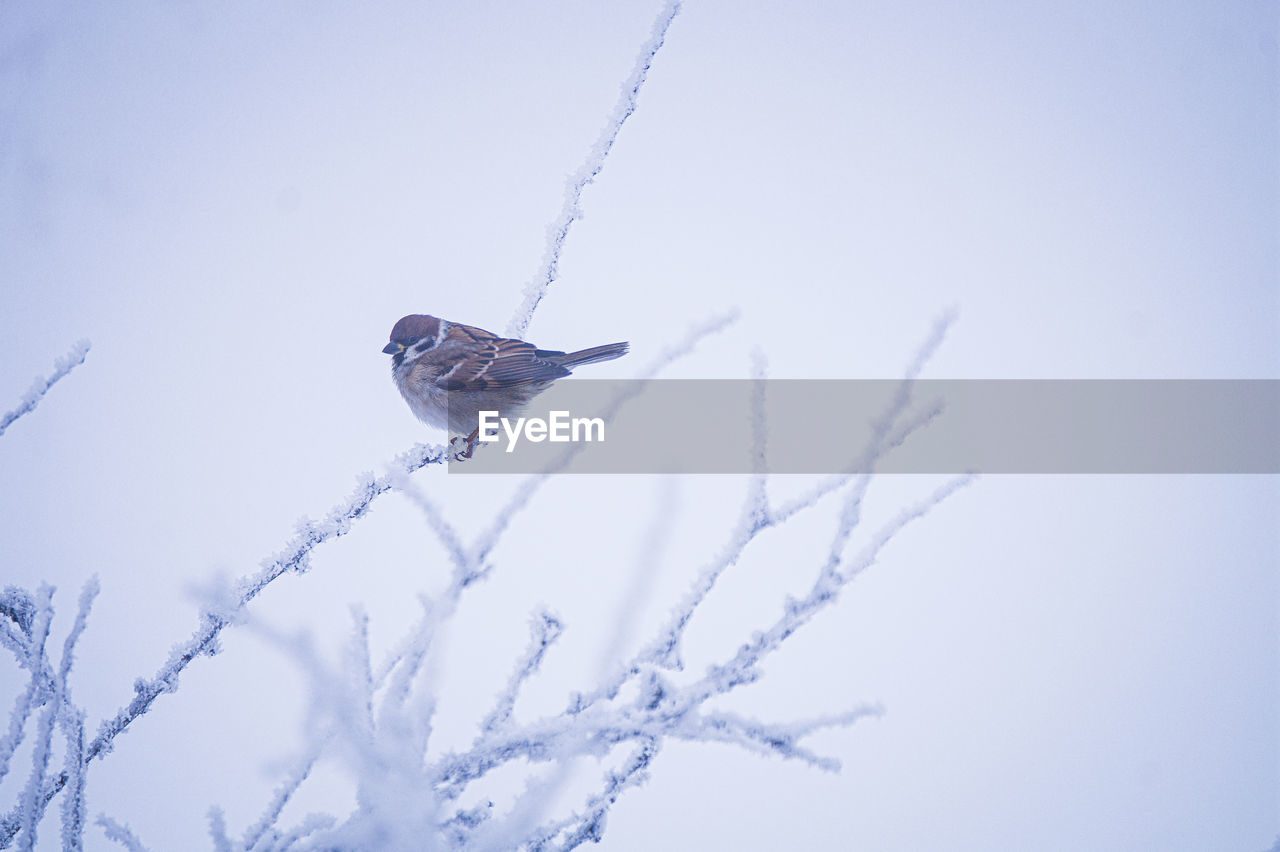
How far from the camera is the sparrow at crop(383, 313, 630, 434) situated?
420 centimetres

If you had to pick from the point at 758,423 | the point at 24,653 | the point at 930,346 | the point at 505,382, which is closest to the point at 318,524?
the point at 24,653

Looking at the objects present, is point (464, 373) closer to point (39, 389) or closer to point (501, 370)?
point (501, 370)

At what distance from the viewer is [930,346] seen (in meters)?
1.04

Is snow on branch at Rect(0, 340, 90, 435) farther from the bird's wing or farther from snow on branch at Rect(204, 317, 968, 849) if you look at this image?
the bird's wing

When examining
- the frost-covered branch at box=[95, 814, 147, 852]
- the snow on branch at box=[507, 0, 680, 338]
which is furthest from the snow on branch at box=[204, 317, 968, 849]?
the snow on branch at box=[507, 0, 680, 338]

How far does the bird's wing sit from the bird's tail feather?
0.39 ft

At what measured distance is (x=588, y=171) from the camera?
174 cm

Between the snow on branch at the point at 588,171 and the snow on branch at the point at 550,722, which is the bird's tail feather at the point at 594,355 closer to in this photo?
the snow on branch at the point at 588,171

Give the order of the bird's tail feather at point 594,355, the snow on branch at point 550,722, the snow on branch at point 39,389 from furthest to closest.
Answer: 1. the bird's tail feather at point 594,355
2. the snow on branch at point 39,389
3. the snow on branch at point 550,722

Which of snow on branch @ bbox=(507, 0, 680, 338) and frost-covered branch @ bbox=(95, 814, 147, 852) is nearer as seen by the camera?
frost-covered branch @ bbox=(95, 814, 147, 852)

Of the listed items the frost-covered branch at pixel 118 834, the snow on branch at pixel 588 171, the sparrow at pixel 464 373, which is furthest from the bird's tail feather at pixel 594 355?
the frost-covered branch at pixel 118 834

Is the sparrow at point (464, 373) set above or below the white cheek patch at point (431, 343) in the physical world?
below

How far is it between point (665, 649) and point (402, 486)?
45 centimetres

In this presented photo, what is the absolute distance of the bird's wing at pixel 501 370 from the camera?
4.20m
